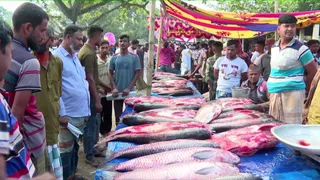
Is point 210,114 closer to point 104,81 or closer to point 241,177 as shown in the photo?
point 241,177

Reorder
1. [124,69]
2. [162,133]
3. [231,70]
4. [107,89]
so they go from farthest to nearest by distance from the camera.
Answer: [107,89] → [124,69] → [231,70] → [162,133]

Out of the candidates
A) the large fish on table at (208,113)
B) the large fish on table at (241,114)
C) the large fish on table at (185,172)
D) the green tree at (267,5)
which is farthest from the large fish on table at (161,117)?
the green tree at (267,5)

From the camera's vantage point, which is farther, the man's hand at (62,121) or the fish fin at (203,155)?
the man's hand at (62,121)

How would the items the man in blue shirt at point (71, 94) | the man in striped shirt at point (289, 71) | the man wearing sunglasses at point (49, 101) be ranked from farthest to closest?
the man in striped shirt at point (289, 71) < the man in blue shirt at point (71, 94) < the man wearing sunglasses at point (49, 101)

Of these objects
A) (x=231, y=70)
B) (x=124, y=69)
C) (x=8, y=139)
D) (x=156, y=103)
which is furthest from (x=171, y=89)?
(x=8, y=139)

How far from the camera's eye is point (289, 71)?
4359 millimetres

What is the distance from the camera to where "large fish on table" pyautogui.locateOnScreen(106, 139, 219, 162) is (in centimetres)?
308

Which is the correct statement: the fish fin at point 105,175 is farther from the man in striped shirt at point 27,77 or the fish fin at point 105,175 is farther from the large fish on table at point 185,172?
the man in striped shirt at point 27,77

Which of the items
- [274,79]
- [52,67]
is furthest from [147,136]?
[274,79]

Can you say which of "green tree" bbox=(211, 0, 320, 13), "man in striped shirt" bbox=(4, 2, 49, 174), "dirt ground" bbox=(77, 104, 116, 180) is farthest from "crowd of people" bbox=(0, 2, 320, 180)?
"green tree" bbox=(211, 0, 320, 13)

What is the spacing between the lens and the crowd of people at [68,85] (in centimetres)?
189

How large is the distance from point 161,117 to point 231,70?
9.07 feet

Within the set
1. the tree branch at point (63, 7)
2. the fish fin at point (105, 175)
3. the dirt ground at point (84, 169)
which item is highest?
the tree branch at point (63, 7)

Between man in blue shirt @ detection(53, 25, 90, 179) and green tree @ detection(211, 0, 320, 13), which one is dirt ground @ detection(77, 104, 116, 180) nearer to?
man in blue shirt @ detection(53, 25, 90, 179)
